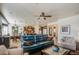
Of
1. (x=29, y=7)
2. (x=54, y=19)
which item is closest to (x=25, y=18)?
(x=29, y=7)

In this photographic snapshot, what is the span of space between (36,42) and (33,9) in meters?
0.54

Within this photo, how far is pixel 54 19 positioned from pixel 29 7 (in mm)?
450

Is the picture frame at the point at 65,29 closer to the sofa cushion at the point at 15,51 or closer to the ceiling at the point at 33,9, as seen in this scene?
the ceiling at the point at 33,9

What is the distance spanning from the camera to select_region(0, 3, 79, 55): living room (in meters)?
2.23

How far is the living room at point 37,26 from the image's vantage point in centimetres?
223

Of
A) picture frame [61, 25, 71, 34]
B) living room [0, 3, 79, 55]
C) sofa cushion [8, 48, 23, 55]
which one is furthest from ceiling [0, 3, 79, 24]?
sofa cushion [8, 48, 23, 55]

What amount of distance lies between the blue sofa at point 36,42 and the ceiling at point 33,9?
253 mm

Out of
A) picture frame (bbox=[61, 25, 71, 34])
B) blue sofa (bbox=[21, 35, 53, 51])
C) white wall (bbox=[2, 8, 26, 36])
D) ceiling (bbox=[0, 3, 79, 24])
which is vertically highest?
ceiling (bbox=[0, 3, 79, 24])

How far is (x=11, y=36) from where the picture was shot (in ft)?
7.36

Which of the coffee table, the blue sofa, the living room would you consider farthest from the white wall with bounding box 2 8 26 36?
the coffee table

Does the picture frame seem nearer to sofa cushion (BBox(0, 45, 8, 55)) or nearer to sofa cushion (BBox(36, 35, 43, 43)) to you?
sofa cushion (BBox(36, 35, 43, 43))

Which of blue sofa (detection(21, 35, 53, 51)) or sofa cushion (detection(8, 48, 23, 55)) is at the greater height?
blue sofa (detection(21, 35, 53, 51))

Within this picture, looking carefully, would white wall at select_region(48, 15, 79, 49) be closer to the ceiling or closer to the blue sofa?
the ceiling
